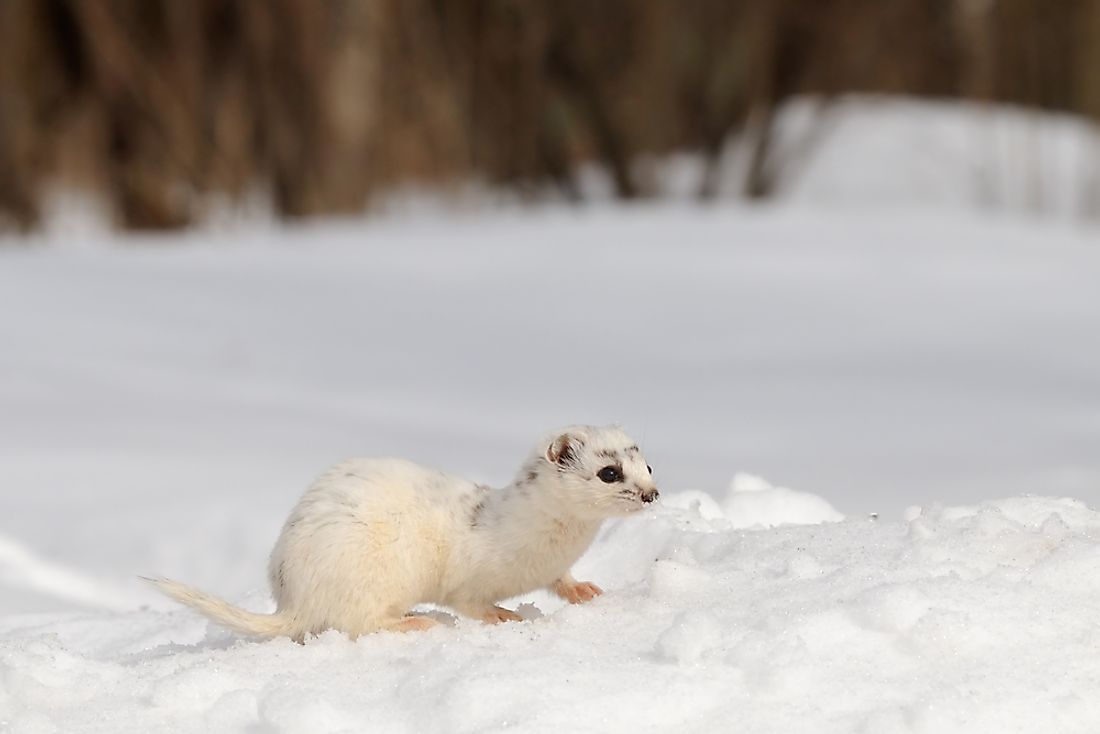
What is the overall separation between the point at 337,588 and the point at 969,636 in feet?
3.74

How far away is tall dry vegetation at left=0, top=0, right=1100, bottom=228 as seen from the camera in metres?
11.0

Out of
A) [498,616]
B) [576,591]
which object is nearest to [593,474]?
[576,591]

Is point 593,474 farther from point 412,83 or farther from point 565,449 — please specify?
point 412,83

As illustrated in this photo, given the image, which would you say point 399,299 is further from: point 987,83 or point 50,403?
point 987,83

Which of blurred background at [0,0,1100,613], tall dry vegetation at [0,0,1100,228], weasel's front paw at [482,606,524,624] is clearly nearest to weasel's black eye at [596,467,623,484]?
weasel's front paw at [482,606,524,624]

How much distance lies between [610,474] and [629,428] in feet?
9.48

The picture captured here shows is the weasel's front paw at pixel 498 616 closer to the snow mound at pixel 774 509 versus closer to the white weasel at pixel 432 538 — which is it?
the white weasel at pixel 432 538

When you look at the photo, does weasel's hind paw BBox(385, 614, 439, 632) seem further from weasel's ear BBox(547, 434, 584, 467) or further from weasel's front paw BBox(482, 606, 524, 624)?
weasel's ear BBox(547, 434, 584, 467)

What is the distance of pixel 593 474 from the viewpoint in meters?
3.06

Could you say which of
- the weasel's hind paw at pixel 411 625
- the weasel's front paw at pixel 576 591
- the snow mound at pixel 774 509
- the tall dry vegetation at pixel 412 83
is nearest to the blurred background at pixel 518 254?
the tall dry vegetation at pixel 412 83

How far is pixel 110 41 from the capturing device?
35.2 ft

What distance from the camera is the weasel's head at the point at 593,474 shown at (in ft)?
10.0

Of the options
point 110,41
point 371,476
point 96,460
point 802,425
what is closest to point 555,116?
point 110,41

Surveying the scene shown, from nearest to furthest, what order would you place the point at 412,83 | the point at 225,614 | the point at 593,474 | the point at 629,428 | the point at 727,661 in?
the point at 727,661
the point at 225,614
the point at 593,474
the point at 629,428
the point at 412,83
